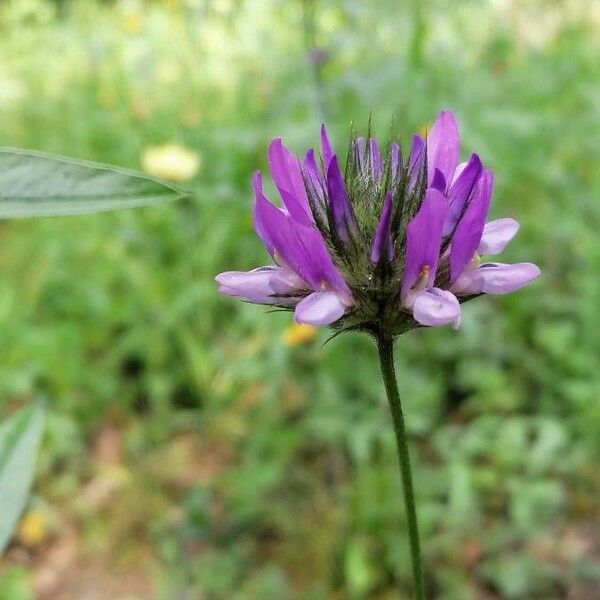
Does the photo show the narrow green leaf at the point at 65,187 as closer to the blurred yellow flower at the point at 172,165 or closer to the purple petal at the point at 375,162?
the purple petal at the point at 375,162

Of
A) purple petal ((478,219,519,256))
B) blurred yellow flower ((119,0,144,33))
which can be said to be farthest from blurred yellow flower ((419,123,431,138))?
blurred yellow flower ((119,0,144,33))

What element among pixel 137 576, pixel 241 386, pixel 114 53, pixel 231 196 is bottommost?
pixel 137 576

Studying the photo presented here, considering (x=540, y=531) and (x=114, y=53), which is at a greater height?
(x=114, y=53)

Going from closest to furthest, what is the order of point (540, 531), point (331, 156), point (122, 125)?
point (331, 156) < point (540, 531) < point (122, 125)

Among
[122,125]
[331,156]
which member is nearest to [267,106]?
[122,125]

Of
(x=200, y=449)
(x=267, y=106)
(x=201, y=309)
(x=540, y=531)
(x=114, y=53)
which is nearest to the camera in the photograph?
(x=540, y=531)

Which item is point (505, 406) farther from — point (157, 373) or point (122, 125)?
point (122, 125)

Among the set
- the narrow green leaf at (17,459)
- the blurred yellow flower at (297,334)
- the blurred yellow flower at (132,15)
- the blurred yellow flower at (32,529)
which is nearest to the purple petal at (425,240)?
the narrow green leaf at (17,459)

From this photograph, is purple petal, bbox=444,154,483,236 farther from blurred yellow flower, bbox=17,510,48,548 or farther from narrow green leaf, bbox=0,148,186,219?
blurred yellow flower, bbox=17,510,48,548

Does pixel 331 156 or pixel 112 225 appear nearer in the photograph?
pixel 331 156
